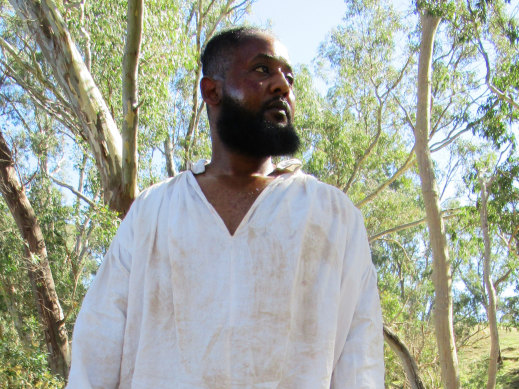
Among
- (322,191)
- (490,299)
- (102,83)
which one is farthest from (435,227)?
(322,191)

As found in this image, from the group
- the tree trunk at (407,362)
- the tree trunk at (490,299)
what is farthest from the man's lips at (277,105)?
the tree trunk at (490,299)

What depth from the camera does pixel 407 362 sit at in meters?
8.28

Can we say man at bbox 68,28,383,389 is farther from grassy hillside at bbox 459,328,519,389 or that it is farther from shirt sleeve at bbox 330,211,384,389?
grassy hillside at bbox 459,328,519,389

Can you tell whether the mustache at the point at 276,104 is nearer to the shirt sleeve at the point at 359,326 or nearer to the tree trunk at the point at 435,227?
the shirt sleeve at the point at 359,326

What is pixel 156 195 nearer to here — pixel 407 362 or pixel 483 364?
pixel 407 362

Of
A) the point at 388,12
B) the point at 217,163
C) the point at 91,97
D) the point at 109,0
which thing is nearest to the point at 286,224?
the point at 217,163

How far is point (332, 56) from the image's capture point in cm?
1554

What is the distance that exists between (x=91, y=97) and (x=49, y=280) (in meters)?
4.50

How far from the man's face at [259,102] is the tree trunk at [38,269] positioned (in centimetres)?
798

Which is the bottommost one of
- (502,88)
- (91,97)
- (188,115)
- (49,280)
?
(49,280)

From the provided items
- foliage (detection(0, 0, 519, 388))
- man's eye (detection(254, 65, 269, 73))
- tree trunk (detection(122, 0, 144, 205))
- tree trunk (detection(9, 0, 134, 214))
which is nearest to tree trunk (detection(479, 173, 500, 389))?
foliage (detection(0, 0, 519, 388))

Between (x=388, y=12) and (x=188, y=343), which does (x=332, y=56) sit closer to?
(x=388, y=12)

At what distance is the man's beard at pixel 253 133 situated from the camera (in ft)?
6.10

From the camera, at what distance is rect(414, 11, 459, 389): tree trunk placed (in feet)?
35.0
